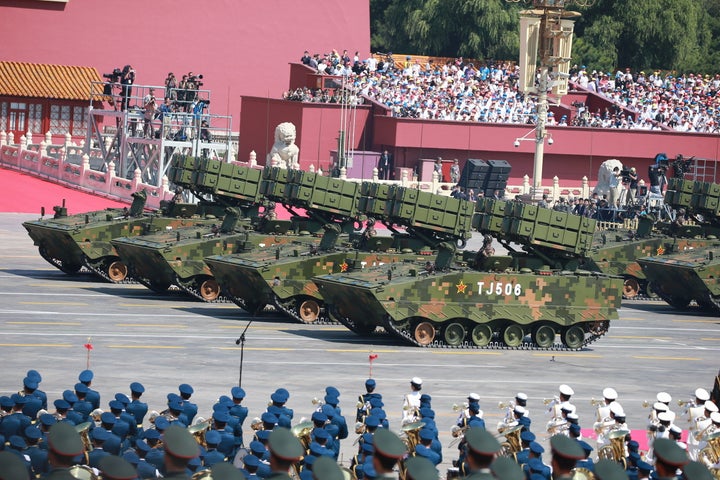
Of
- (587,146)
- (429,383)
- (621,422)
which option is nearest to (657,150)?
(587,146)

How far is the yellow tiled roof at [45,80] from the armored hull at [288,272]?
3029 centimetres

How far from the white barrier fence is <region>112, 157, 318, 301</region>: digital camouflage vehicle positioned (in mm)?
13598

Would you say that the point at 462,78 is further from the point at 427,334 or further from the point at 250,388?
the point at 250,388

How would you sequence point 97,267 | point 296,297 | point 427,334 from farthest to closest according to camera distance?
1. point 97,267
2. point 296,297
3. point 427,334

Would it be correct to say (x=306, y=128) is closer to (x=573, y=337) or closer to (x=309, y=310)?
(x=309, y=310)

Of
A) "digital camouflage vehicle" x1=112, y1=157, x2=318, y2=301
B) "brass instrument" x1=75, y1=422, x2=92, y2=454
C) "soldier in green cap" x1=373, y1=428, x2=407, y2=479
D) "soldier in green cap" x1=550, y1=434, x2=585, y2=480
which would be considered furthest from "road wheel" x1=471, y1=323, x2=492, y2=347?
"soldier in green cap" x1=373, y1=428, x2=407, y2=479

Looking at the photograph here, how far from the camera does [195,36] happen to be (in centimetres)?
6569

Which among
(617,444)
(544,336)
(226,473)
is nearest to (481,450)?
(226,473)

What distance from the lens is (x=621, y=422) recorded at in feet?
51.7

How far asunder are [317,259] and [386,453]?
21255 mm

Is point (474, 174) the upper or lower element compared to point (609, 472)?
upper

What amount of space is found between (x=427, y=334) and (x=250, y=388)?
627cm

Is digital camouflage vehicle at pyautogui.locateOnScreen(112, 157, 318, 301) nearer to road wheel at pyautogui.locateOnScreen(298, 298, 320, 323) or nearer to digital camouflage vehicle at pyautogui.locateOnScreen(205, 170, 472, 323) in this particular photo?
digital camouflage vehicle at pyautogui.locateOnScreen(205, 170, 472, 323)

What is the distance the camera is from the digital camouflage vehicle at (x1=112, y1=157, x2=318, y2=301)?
1209 inches
